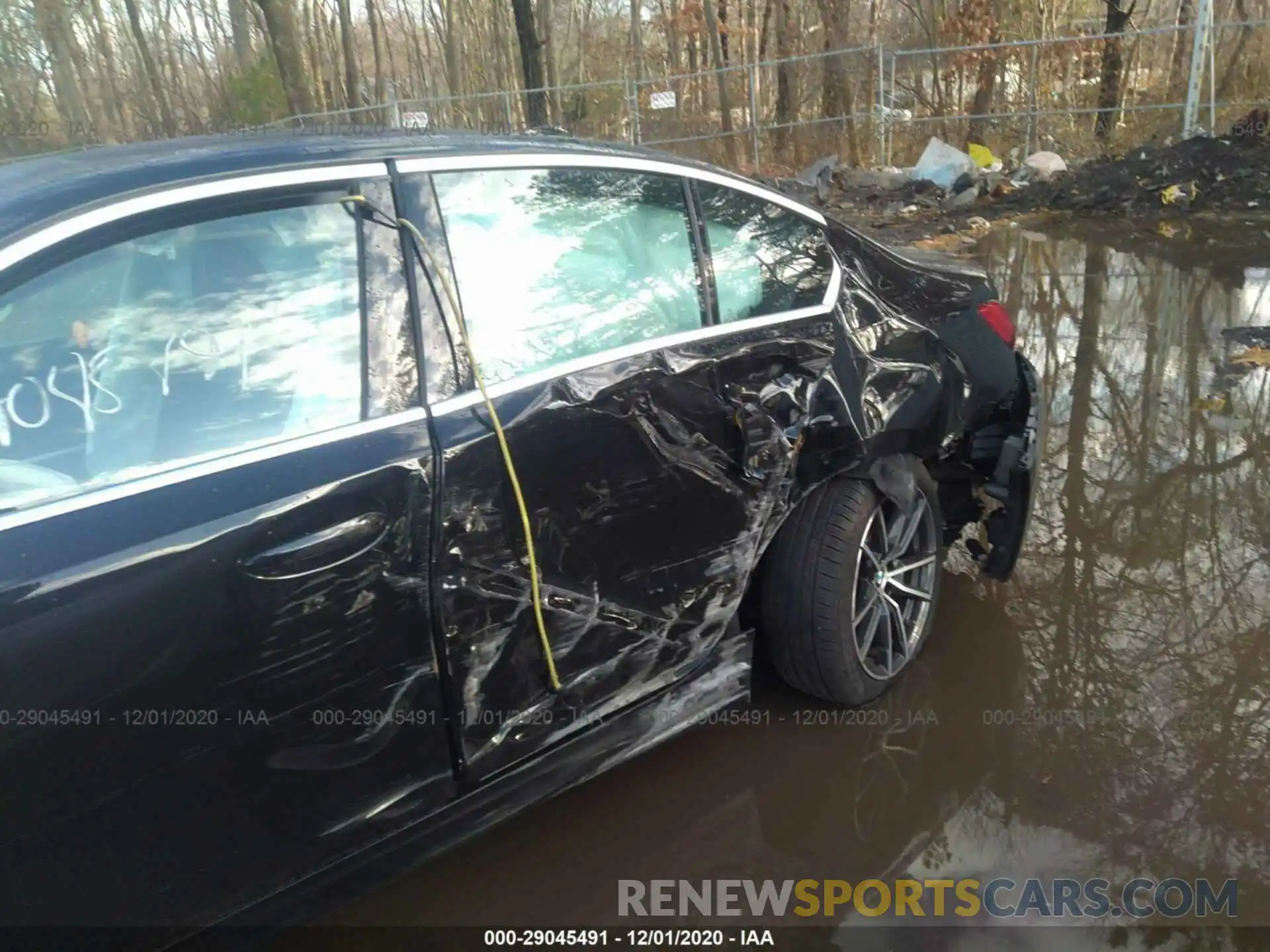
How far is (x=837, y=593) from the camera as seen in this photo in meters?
2.95

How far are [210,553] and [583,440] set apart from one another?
0.91 metres

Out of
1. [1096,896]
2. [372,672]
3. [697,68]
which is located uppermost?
[697,68]

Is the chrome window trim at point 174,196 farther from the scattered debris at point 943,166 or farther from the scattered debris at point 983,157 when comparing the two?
the scattered debris at point 983,157

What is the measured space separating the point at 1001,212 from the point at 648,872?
40.2 feet

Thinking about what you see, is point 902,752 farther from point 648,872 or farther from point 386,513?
point 386,513

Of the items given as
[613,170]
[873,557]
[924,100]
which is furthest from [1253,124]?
[613,170]

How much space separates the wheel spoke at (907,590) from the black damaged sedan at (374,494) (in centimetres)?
20

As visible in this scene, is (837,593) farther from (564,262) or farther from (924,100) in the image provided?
(924,100)

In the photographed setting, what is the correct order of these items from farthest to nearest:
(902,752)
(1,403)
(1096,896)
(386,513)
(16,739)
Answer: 1. (902,752)
2. (1096,896)
3. (386,513)
4. (1,403)
5. (16,739)

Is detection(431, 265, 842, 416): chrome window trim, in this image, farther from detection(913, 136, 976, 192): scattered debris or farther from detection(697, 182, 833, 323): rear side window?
detection(913, 136, 976, 192): scattered debris

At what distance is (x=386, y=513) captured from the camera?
1979mm

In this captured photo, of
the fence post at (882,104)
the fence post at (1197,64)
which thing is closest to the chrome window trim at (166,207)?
the fence post at (1197,64)

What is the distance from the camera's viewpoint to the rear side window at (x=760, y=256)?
2.88m

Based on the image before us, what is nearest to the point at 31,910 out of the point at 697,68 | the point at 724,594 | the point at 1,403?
the point at 1,403
